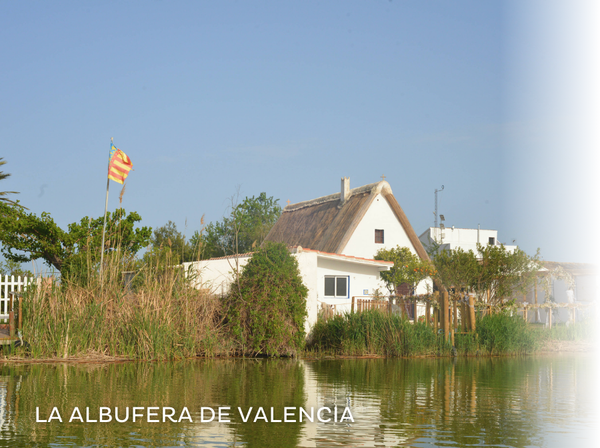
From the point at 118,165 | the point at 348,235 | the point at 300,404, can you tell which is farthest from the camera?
the point at 348,235

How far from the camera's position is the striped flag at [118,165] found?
714 inches

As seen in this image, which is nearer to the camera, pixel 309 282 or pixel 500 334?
pixel 500 334

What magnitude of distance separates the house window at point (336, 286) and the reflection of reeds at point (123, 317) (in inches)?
401

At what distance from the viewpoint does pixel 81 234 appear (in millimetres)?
27781

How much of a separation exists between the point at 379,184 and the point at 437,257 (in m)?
10.6

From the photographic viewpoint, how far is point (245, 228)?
43.1 metres

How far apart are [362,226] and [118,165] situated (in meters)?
16.5

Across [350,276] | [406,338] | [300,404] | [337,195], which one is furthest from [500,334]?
[337,195]

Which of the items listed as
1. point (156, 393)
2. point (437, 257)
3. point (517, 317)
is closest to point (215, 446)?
point (156, 393)

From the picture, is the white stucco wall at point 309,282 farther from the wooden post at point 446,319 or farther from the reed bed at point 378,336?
the wooden post at point 446,319

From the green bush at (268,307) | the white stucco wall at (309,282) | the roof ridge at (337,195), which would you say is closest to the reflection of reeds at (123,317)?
the green bush at (268,307)

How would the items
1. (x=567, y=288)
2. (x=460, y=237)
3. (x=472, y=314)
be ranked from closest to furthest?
(x=472, y=314), (x=567, y=288), (x=460, y=237)

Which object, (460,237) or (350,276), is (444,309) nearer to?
(350,276)

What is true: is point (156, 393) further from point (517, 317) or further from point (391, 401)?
point (517, 317)
